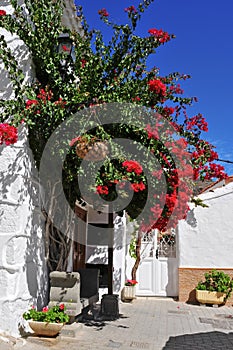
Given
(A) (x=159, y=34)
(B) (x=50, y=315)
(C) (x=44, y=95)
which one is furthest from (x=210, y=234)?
(C) (x=44, y=95)

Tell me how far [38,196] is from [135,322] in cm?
339

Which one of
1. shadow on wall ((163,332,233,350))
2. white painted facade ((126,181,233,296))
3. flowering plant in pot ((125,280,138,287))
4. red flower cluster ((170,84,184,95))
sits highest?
red flower cluster ((170,84,184,95))

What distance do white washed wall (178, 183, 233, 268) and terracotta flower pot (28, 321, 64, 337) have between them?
237 inches

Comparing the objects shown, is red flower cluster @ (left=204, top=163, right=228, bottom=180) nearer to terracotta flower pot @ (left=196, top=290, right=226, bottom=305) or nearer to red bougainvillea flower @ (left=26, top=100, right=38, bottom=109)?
red bougainvillea flower @ (left=26, top=100, right=38, bottom=109)

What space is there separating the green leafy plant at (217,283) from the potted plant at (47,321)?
5.74 m

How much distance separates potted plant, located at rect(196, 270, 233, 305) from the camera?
983cm

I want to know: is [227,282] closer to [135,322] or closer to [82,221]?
[135,322]

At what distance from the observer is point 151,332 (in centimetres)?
648

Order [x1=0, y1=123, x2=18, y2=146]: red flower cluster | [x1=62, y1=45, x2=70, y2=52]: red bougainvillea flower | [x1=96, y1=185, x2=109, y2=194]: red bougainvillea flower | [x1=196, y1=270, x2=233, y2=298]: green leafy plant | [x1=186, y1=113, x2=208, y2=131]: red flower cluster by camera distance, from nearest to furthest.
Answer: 1. [x1=0, y1=123, x2=18, y2=146]: red flower cluster
2. [x1=96, y1=185, x2=109, y2=194]: red bougainvillea flower
3. [x1=62, y1=45, x2=70, y2=52]: red bougainvillea flower
4. [x1=186, y1=113, x2=208, y2=131]: red flower cluster
5. [x1=196, y1=270, x2=233, y2=298]: green leafy plant

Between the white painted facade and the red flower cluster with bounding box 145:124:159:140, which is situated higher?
the red flower cluster with bounding box 145:124:159:140

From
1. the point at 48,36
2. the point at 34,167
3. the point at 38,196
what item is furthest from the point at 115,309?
the point at 48,36

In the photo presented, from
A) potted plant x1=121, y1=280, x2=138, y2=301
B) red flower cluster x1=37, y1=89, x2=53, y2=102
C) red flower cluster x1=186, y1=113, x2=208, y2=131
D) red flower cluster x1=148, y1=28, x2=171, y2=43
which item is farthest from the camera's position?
potted plant x1=121, y1=280, x2=138, y2=301

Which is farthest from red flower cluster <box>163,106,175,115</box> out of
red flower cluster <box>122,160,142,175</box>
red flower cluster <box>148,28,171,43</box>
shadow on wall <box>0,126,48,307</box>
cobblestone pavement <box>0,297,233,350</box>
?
cobblestone pavement <box>0,297,233,350</box>

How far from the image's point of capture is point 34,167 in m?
6.10
